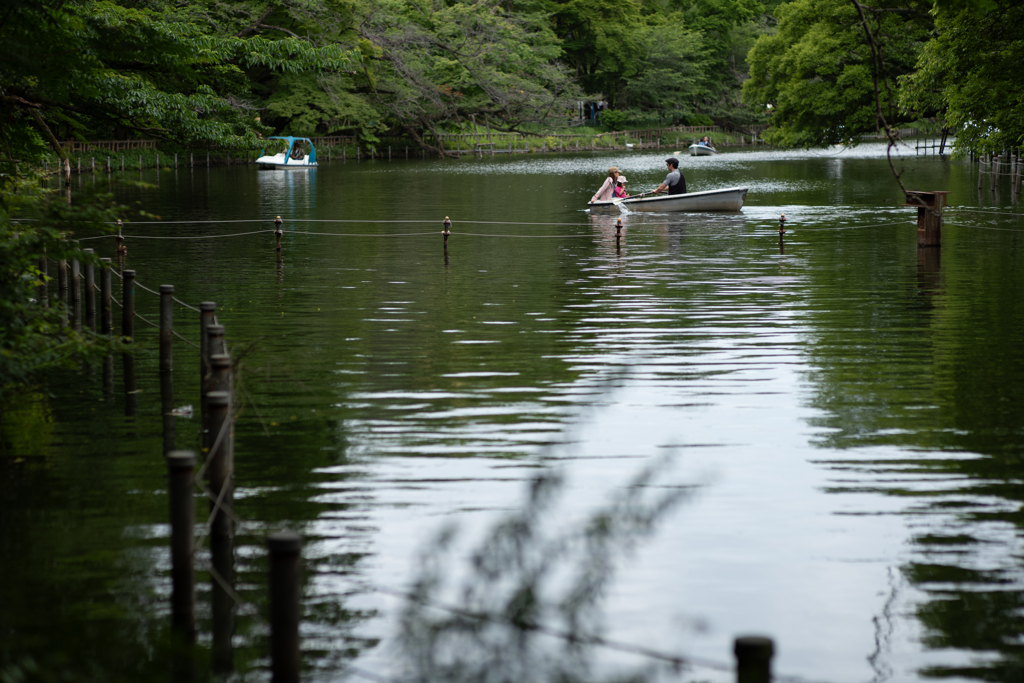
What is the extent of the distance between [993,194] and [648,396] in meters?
30.3

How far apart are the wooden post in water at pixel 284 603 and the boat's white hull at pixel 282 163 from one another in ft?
183

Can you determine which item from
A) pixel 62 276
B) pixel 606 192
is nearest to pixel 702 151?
pixel 606 192

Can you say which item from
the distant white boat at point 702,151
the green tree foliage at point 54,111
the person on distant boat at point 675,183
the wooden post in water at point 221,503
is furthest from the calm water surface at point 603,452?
the distant white boat at point 702,151

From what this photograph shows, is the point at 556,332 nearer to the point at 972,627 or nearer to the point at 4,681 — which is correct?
the point at 972,627

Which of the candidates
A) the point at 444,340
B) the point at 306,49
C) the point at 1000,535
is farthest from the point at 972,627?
the point at 306,49

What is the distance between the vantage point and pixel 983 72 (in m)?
24.9

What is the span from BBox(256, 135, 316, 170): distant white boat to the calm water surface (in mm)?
40162

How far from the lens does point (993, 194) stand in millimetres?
35719

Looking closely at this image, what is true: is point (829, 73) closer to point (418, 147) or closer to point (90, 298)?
point (418, 147)

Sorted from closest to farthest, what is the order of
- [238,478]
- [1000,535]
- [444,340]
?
[1000,535], [238,478], [444,340]

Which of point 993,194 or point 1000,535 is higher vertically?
point 993,194

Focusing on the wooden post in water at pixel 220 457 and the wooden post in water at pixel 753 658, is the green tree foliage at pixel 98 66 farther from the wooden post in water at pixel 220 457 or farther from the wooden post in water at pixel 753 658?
the wooden post in water at pixel 753 658

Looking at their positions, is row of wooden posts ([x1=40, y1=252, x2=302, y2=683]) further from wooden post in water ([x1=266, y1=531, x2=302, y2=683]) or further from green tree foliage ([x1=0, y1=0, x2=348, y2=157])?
green tree foliage ([x1=0, y1=0, x2=348, y2=157])

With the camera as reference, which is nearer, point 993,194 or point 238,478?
point 238,478
